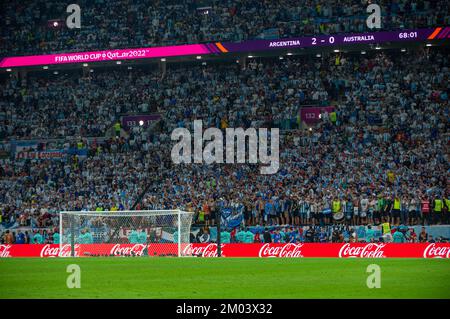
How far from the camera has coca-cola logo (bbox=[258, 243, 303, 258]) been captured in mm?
31297

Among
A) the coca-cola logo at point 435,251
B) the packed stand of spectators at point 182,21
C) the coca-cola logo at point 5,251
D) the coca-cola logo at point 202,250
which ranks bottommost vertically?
the coca-cola logo at point 5,251

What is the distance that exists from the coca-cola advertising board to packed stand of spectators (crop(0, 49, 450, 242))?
341 centimetres

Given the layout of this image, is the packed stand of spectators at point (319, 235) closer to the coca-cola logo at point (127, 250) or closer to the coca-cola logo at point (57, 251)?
the coca-cola logo at point (127, 250)

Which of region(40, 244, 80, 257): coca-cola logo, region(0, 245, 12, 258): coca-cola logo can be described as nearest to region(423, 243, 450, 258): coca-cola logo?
region(40, 244, 80, 257): coca-cola logo

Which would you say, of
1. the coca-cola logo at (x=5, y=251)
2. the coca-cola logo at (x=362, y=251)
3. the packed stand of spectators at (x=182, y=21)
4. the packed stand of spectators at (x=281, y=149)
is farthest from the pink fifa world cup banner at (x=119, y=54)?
the coca-cola logo at (x=362, y=251)

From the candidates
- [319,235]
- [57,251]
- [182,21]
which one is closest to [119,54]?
[182,21]

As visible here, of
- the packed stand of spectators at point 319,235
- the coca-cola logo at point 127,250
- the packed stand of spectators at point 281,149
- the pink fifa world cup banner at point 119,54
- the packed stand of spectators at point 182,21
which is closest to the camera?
the coca-cola logo at point 127,250

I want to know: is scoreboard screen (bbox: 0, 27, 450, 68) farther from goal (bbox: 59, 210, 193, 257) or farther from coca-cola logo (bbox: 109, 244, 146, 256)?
coca-cola logo (bbox: 109, 244, 146, 256)

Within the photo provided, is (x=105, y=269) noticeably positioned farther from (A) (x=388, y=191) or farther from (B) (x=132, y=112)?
(B) (x=132, y=112)

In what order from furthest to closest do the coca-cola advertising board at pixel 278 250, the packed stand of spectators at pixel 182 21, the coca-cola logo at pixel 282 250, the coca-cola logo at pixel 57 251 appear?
the packed stand of spectators at pixel 182 21
the coca-cola logo at pixel 57 251
the coca-cola logo at pixel 282 250
the coca-cola advertising board at pixel 278 250

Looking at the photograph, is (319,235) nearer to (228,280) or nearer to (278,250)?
(278,250)

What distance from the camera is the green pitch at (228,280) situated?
15578 mm

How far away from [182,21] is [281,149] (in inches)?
563

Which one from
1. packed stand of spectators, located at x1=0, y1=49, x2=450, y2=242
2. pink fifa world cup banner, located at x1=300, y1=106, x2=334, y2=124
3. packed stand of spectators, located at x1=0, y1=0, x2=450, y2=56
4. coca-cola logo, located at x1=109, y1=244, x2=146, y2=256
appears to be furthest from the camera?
packed stand of spectators, located at x1=0, y1=0, x2=450, y2=56
